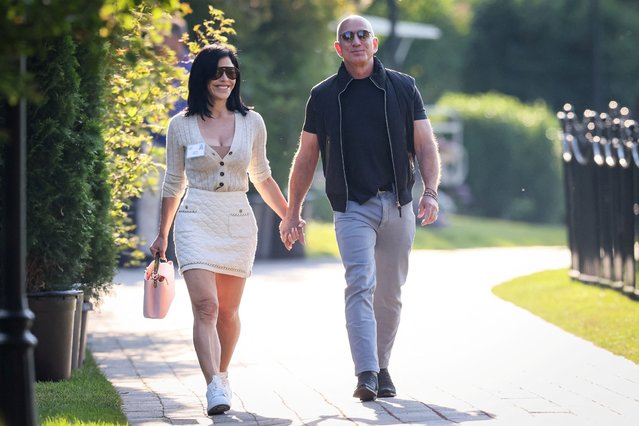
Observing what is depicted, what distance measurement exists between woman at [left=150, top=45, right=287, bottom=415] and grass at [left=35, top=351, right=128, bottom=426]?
0.52 metres

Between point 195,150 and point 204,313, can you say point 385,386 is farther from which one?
point 195,150

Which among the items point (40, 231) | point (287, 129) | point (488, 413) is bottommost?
point (488, 413)

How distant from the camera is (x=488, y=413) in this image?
23.1 ft

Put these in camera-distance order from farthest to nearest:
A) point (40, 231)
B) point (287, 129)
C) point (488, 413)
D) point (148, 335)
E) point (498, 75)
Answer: point (498, 75)
point (287, 129)
point (148, 335)
point (40, 231)
point (488, 413)

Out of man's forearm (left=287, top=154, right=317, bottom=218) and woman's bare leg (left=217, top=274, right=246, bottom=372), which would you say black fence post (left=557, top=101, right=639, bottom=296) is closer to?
man's forearm (left=287, top=154, right=317, bottom=218)

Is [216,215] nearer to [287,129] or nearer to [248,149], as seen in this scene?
[248,149]

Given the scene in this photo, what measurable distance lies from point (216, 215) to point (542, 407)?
1.80 meters

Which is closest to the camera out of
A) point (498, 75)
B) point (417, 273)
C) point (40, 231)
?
point (40, 231)

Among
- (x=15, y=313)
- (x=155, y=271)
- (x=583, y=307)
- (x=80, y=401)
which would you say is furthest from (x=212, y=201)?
(x=583, y=307)

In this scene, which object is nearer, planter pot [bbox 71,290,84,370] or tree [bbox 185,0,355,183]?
planter pot [bbox 71,290,84,370]

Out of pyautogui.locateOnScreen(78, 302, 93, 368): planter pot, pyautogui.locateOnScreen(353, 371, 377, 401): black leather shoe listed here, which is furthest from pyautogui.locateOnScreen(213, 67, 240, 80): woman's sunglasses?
pyautogui.locateOnScreen(78, 302, 93, 368): planter pot

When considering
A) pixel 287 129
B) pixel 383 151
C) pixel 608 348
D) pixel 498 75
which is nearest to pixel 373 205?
pixel 383 151

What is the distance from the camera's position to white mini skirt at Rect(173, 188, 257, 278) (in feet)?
23.7

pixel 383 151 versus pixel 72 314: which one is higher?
pixel 383 151
